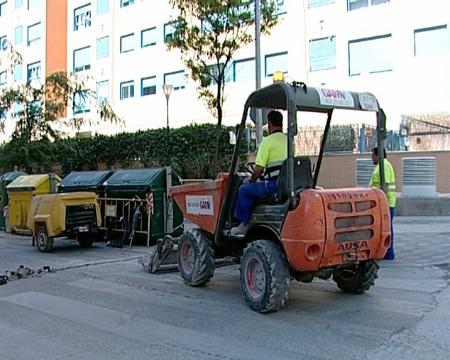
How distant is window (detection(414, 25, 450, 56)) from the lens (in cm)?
2352

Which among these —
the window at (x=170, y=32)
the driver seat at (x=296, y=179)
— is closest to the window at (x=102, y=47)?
the window at (x=170, y=32)

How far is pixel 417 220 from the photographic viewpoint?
1527 centimetres

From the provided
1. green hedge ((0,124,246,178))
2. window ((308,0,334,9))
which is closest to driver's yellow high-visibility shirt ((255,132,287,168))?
green hedge ((0,124,246,178))

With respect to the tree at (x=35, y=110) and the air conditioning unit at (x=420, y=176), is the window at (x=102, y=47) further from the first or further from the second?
the air conditioning unit at (x=420, y=176)

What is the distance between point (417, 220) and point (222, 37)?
740 cm

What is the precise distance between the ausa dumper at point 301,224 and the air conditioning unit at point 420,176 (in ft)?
30.1

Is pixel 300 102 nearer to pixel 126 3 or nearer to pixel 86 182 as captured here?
pixel 86 182

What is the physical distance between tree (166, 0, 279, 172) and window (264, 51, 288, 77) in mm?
11532

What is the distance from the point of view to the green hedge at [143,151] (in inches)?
861

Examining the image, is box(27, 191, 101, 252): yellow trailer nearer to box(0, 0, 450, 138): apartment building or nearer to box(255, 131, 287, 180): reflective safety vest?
box(255, 131, 287, 180): reflective safety vest

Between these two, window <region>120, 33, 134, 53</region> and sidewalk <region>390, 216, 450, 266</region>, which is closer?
sidewalk <region>390, 216, 450, 266</region>

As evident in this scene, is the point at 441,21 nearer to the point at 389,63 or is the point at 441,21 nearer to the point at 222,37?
the point at 389,63

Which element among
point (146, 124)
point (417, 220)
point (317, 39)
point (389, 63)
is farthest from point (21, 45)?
point (417, 220)

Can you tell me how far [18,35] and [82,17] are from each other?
362 inches
